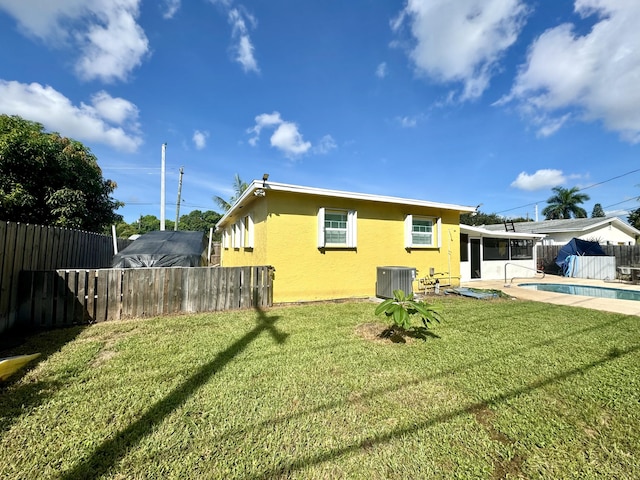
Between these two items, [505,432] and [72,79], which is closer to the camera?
[505,432]

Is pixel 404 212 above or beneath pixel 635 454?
above

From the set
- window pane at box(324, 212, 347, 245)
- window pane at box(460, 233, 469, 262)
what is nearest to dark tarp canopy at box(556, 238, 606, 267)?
window pane at box(460, 233, 469, 262)

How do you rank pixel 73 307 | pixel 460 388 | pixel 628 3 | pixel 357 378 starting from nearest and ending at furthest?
pixel 460 388
pixel 357 378
pixel 73 307
pixel 628 3

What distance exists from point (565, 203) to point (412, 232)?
35511 mm

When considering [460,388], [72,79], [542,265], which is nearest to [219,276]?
[460,388]

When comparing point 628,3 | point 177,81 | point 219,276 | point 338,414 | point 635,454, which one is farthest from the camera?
point 177,81

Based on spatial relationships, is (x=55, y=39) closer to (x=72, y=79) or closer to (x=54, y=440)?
(x=72, y=79)

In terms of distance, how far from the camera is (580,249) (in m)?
15.9

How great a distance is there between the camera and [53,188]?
10.6 meters

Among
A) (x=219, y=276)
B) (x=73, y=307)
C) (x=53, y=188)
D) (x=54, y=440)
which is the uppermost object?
(x=53, y=188)

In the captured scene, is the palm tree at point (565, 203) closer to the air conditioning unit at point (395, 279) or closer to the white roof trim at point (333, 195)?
the white roof trim at point (333, 195)

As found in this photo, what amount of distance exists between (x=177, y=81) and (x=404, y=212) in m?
9.99

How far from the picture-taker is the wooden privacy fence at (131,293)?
4.88 metres

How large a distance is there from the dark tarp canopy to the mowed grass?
1528cm
